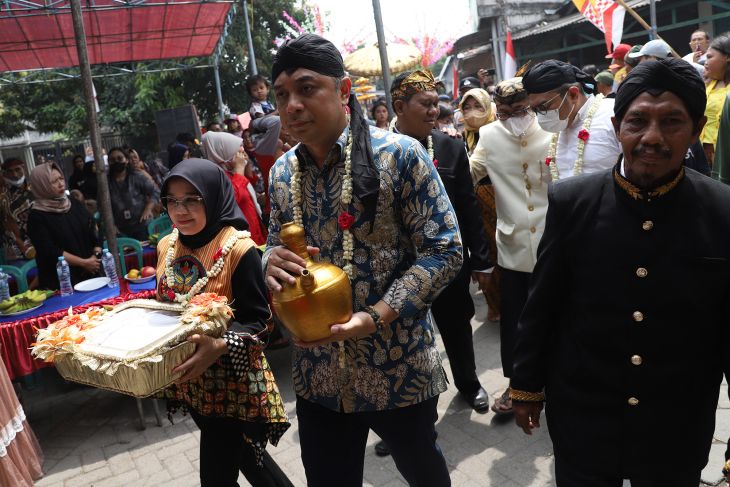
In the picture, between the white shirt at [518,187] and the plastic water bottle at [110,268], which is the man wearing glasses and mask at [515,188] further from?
the plastic water bottle at [110,268]

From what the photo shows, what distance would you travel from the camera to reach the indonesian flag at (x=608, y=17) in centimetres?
930

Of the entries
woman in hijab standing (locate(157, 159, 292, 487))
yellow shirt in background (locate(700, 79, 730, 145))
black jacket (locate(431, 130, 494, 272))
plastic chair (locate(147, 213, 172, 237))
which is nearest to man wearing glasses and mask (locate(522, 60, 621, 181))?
black jacket (locate(431, 130, 494, 272))

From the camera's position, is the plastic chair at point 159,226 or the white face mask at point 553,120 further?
the plastic chair at point 159,226

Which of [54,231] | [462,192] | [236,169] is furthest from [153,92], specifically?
[462,192]

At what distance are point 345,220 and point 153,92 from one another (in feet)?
68.9

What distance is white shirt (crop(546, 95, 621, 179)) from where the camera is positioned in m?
3.02

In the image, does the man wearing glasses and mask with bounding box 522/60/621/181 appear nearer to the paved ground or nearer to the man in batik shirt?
the man in batik shirt

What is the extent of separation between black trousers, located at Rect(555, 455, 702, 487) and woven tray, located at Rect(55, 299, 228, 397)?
1.29m

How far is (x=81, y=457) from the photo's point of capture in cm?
409

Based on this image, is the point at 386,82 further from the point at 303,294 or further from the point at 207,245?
the point at 303,294

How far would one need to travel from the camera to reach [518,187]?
11.8 ft

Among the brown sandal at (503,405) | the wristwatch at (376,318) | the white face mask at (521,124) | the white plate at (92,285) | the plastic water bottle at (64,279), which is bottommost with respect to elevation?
the brown sandal at (503,405)

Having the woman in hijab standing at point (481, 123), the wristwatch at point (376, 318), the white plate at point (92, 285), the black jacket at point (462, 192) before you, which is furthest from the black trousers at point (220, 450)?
the woman in hijab standing at point (481, 123)

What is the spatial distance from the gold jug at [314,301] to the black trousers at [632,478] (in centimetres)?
86
